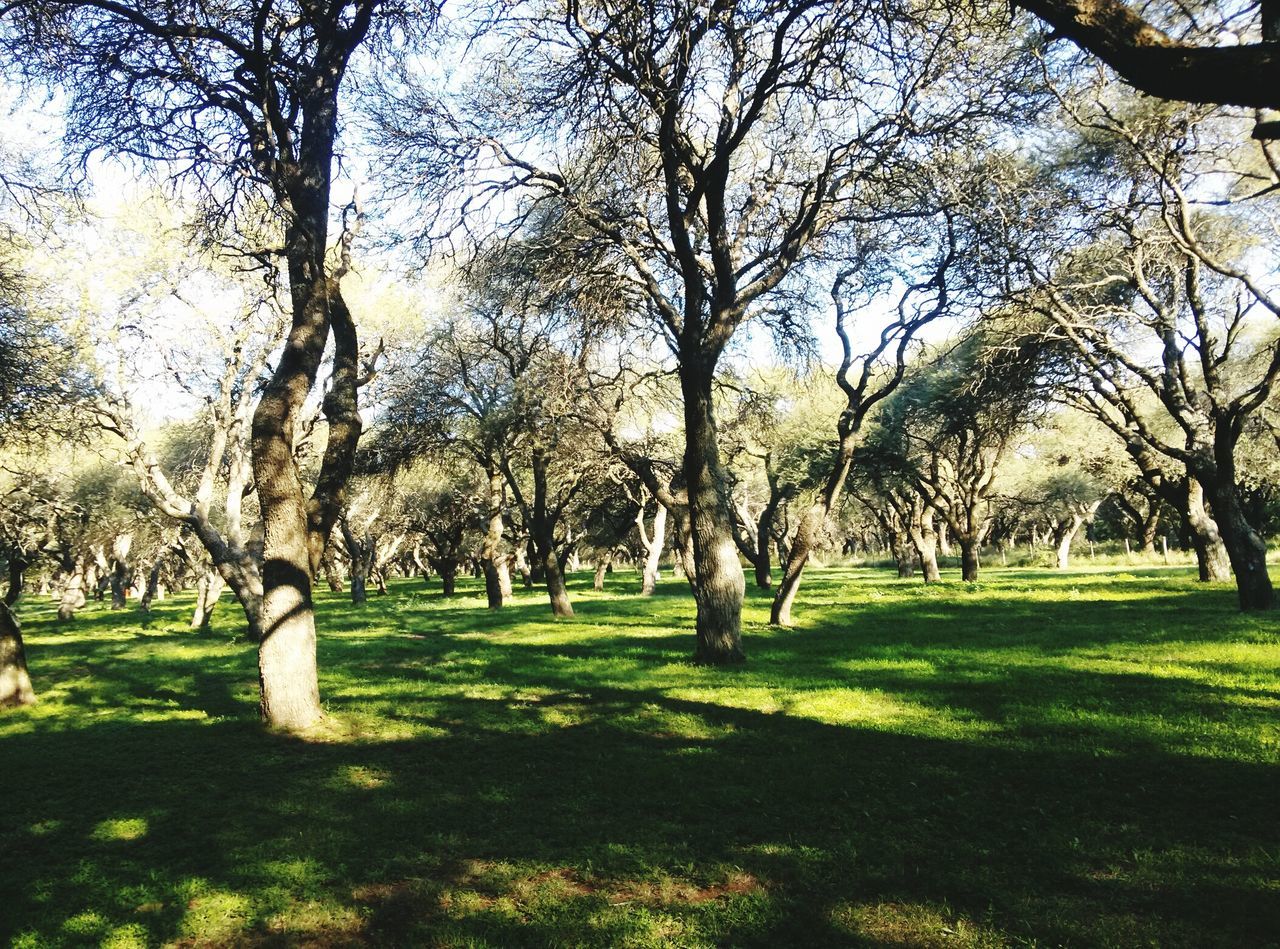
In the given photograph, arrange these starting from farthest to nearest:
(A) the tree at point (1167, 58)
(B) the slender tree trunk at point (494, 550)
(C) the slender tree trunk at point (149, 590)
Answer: (C) the slender tree trunk at point (149, 590)
(B) the slender tree trunk at point (494, 550)
(A) the tree at point (1167, 58)

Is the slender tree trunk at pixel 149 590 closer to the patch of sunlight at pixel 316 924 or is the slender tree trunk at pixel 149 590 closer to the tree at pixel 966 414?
the tree at pixel 966 414

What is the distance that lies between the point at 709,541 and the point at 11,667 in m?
10.4

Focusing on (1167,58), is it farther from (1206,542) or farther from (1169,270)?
(1206,542)

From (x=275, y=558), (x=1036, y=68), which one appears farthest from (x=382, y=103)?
(x=1036, y=68)

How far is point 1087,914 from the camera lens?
3709 millimetres

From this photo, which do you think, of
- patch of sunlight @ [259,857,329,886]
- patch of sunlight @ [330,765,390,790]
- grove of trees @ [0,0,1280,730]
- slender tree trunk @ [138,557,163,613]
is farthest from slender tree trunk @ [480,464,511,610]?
patch of sunlight @ [259,857,329,886]

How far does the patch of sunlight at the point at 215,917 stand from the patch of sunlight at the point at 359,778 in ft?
6.64

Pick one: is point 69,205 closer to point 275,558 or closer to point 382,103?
point 382,103

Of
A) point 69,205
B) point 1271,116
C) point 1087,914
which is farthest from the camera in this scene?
point 1271,116

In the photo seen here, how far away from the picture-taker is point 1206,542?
20.9 m

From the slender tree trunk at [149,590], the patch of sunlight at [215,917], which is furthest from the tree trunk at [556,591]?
the slender tree trunk at [149,590]

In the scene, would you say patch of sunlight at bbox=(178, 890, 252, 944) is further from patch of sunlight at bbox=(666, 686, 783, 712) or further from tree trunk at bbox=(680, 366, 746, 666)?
tree trunk at bbox=(680, 366, 746, 666)

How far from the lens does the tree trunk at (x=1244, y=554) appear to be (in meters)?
13.8

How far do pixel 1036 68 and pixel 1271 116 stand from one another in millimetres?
8138
